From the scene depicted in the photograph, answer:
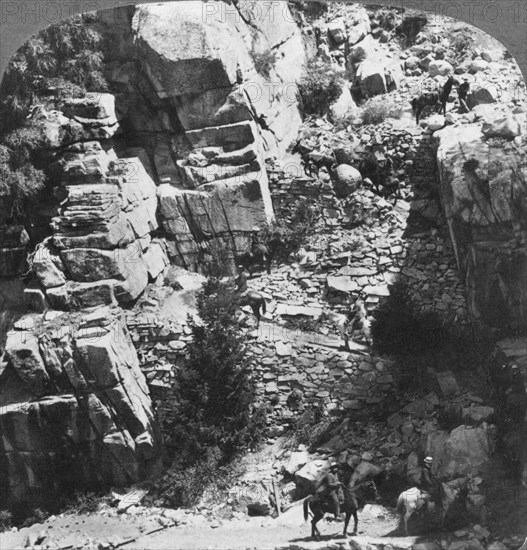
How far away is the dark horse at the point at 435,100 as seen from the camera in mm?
9789

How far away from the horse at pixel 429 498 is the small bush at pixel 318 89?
178 inches

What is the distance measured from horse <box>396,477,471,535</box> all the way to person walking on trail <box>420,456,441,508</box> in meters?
0.03

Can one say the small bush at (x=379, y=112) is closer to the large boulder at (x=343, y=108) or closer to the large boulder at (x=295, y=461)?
the large boulder at (x=343, y=108)

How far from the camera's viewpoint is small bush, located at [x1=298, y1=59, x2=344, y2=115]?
388 inches

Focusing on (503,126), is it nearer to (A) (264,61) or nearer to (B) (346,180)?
(B) (346,180)

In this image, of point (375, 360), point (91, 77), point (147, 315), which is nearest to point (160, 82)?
point (91, 77)

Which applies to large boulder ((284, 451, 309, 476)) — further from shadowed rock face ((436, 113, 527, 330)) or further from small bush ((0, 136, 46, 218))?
small bush ((0, 136, 46, 218))

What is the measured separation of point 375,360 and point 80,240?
10.8 feet

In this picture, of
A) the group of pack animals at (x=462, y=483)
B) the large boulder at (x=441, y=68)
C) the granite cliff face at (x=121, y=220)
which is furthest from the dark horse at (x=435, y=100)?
the group of pack animals at (x=462, y=483)

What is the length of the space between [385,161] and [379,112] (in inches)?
33.7

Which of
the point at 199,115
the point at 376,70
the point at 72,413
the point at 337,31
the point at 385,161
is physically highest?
the point at 337,31

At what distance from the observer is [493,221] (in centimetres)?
841

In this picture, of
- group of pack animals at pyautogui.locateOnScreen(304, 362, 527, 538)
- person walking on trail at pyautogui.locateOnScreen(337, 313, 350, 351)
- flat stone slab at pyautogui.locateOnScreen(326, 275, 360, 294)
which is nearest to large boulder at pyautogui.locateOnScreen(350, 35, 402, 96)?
flat stone slab at pyautogui.locateOnScreen(326, 275, 360, 294)

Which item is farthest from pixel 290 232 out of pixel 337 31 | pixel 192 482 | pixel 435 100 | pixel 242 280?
pixel 337 31
